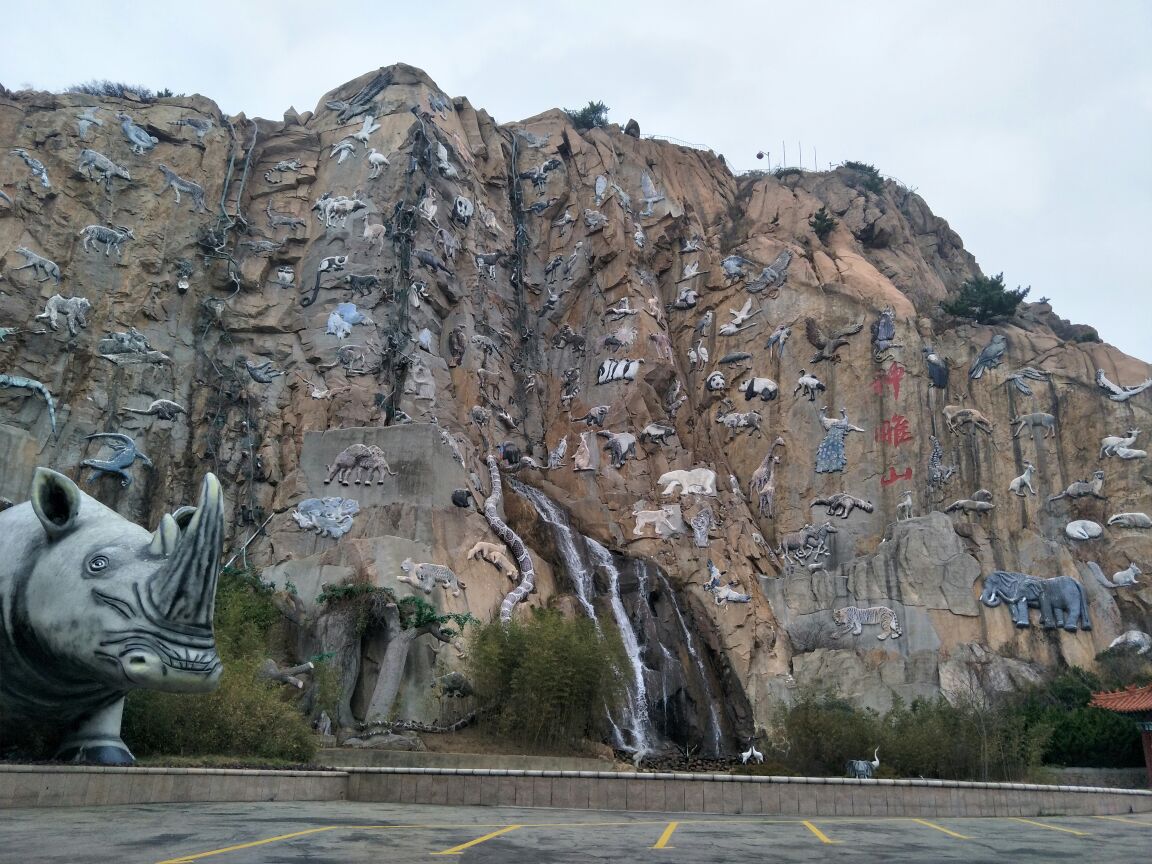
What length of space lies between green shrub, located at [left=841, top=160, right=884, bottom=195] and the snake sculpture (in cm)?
2967

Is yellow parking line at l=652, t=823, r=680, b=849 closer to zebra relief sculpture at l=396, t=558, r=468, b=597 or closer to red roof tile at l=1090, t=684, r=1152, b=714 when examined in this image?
zebra relief sculpture at l=396, t=558, r=468, b=597

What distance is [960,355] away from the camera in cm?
3791

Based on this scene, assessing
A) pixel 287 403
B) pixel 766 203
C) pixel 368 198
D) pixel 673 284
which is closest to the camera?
pixel 287 403

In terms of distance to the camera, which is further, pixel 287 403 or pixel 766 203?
pixel 766 203

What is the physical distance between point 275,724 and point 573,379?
88.5 feet

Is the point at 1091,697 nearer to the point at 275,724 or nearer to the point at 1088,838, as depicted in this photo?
the point at 1088,838

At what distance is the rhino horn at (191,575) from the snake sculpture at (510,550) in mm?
18693

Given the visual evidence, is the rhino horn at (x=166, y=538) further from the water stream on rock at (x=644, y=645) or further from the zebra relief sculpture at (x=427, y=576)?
the zebra relief sculpture at (x=427, y=576)

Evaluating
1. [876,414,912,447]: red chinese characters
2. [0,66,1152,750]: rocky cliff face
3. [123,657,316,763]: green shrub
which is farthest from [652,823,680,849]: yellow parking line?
[876,414,912,447]: red chinese characters

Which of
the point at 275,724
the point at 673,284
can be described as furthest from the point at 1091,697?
the point at 673,284

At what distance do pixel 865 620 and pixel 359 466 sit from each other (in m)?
17.0

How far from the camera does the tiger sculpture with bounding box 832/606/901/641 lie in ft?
106

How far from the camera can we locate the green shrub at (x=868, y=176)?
52.8 m

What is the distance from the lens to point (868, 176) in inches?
2105
